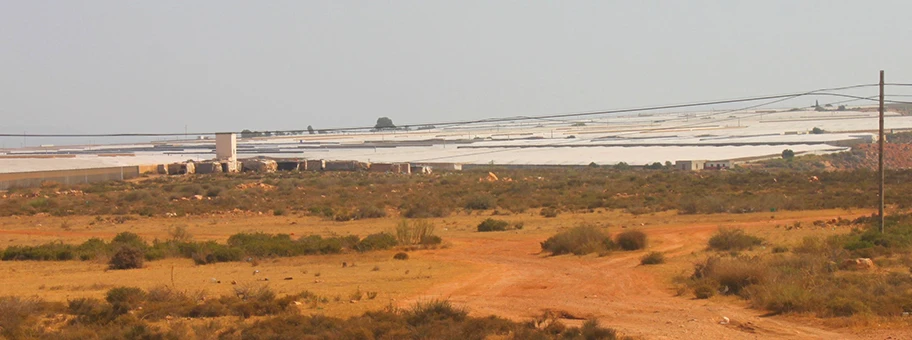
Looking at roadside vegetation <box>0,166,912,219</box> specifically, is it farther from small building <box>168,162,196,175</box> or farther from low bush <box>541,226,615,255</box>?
low bush <box>541,226,615,255</box>

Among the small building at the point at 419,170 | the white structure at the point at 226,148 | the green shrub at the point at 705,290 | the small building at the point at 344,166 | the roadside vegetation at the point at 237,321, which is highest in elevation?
the white structure at the point at 226,148

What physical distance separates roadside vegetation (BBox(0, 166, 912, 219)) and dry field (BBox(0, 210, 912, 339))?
5857 mm

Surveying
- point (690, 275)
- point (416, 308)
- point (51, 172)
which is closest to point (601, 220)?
point (690, 275)

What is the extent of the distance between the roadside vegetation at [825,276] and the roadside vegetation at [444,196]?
15.2 meters

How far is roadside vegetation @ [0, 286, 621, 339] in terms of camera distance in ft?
40.0

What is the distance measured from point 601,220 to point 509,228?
4.33 meters

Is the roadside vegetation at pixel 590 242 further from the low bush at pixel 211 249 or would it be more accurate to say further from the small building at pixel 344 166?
the small building at pixel 344 166

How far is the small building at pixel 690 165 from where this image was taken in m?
73.7

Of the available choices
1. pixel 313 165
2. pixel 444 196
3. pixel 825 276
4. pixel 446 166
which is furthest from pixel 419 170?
pixel 825 276

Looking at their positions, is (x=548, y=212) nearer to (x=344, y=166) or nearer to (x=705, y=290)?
(x=705, y=290)

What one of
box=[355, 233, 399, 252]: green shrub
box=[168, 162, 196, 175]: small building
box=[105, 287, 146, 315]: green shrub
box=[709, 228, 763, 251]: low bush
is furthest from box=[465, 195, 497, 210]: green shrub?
box=[168, 162, 196, 175]: small building

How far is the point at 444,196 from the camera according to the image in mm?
46938

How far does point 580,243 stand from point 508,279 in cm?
488

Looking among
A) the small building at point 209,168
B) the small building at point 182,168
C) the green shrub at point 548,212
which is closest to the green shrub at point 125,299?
the green shrub at point 548,212
